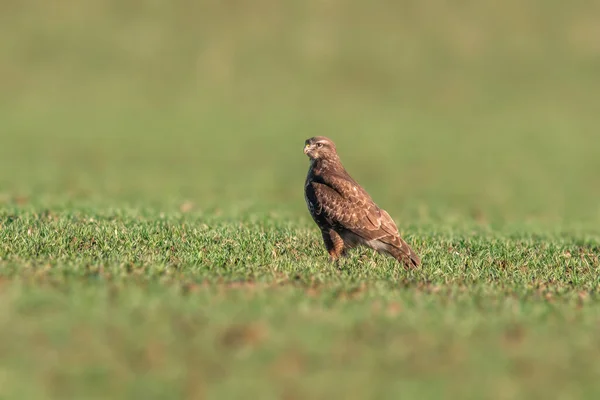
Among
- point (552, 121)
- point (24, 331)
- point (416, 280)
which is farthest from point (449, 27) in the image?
point (24, 331)

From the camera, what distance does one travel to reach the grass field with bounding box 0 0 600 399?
7.97 metres

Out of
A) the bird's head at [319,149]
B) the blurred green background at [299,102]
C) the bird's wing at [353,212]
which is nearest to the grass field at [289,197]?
the blurred green background at [299,102]

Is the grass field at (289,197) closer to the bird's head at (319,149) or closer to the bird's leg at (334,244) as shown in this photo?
the bird's leg at (334,244)

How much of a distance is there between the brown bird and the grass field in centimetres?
30

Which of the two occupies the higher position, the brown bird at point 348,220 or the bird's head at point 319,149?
the bird's head at point 319,149

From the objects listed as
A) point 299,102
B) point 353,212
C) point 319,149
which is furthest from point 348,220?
point 299,102

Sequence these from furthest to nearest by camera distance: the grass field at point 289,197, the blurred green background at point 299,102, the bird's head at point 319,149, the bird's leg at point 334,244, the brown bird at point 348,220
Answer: the blurred green background at point 299,102 < the bird's head at point 319,149 < the bird's leg at point 334,244 < the brown bird at point 348,220 < the grass field at point 289,197

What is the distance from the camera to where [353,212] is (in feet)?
43.0

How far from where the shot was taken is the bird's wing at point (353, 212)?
42.5 feet

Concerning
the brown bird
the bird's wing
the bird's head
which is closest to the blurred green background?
the bird's head

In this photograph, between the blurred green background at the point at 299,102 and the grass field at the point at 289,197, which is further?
the blurred green background at the point at 299,102

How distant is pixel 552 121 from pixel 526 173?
15.4 metres

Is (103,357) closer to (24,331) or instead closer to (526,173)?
(24,331)

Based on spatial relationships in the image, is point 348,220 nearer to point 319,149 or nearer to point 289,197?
point 319,149
